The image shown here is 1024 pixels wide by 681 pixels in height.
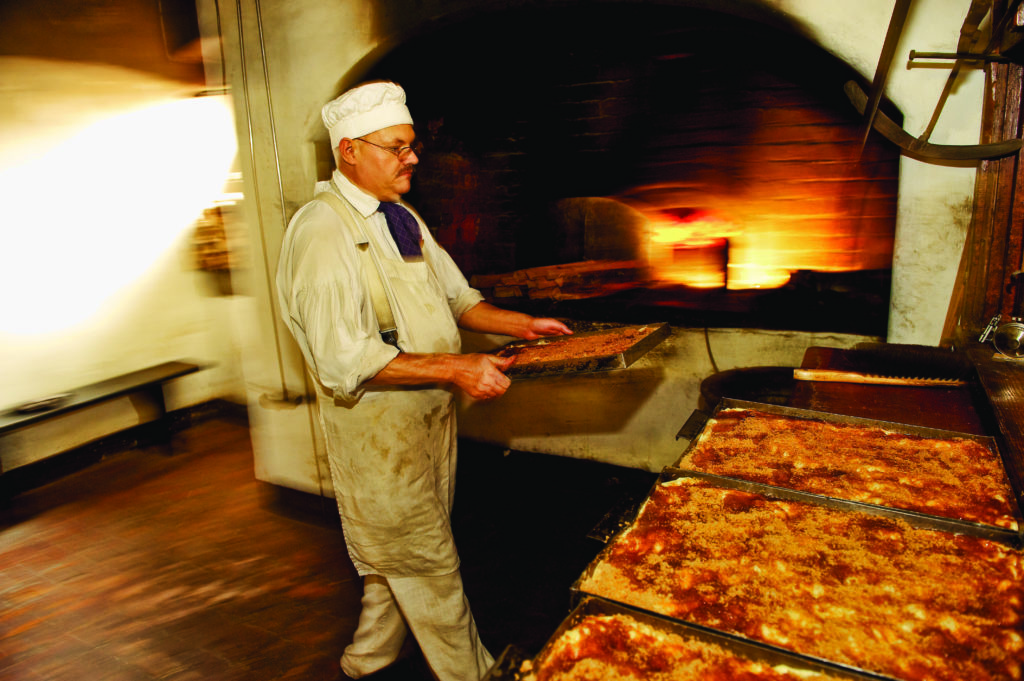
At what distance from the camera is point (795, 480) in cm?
176

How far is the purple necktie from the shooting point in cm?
255

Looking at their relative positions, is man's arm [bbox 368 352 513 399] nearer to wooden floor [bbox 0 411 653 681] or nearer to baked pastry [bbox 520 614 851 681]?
baked pastry [bbox 520 614 851 681]

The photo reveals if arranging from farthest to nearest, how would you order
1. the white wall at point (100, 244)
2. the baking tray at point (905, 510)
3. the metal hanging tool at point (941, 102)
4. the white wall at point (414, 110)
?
the white wall at point (100, 244)
the white wall at point (414, 110)
the metal hanging tool at point (941, 102)
the baking tray at point (905, 510)

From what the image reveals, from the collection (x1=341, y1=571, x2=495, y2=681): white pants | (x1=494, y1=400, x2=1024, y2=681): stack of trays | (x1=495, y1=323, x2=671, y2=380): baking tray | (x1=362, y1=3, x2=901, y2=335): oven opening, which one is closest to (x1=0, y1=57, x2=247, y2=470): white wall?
(x1=362, y1=3, x2=901, y2=335): oven opening

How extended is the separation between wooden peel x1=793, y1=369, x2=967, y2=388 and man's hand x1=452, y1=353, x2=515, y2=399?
49.8 inches

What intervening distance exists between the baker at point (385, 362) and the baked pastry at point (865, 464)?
0.82 m

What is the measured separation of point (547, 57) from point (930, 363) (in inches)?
A: 116

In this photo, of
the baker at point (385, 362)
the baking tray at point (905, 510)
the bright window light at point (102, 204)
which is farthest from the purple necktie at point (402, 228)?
the bright window light at point (102, 204)

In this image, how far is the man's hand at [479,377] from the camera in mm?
2252

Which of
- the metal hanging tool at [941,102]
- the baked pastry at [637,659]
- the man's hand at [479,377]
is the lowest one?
the baked pastry at [637,659]

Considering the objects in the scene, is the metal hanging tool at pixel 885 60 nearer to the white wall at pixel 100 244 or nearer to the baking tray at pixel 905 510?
the baking tray at pixel 905 510

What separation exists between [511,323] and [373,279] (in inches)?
32.8

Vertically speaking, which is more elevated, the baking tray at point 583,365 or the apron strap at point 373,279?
the apron strap at point 373,279

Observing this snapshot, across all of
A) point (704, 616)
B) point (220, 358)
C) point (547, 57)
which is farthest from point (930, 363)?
point (220, 358)
